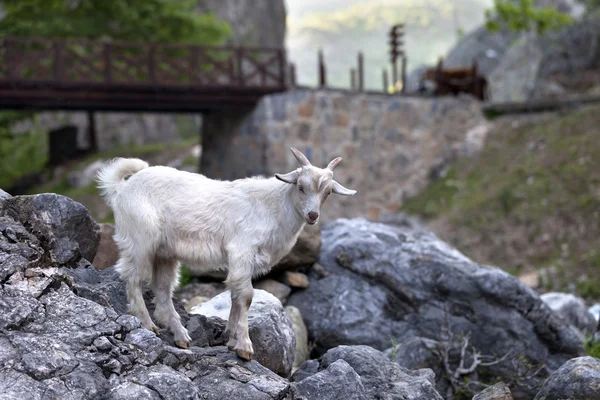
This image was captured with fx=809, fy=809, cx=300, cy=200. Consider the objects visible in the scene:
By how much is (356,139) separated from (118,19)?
8.82 metres

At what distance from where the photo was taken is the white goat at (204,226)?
642cm

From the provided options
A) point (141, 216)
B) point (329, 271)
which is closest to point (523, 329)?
point (329, 271)

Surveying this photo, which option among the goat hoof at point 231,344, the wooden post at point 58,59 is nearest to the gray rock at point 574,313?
the goat hoof at point 231,344

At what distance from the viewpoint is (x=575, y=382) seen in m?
7.26

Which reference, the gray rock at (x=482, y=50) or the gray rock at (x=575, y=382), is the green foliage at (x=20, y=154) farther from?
the gray rock at (x=575, y=382)

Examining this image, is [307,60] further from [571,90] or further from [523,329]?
[523,329]

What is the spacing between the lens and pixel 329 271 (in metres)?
10.9

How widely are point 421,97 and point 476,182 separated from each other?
3.42 meters

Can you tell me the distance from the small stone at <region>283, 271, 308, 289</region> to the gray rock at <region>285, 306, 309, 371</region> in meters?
0.61

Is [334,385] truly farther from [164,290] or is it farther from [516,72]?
[516,72]

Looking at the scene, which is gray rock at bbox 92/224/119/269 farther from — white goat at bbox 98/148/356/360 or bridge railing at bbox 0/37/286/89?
bridge railing at bbox 0/37/286/89

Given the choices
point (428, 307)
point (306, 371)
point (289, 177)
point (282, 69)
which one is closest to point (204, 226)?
point (289, 177)

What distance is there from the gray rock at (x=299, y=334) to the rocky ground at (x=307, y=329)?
0.09ft

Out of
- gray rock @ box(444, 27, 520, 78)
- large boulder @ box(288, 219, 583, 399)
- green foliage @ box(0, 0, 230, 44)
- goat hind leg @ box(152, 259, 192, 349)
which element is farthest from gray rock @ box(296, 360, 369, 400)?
gray rock @ box(444, 27, 520, 78)
